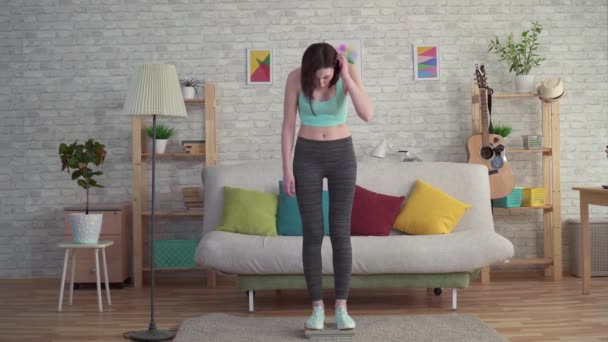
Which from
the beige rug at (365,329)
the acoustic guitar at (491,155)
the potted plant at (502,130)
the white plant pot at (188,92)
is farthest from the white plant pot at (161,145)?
the potted plant at (502,130)

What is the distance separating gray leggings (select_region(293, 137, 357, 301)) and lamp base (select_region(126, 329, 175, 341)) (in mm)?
810

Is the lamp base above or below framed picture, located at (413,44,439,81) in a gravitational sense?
below

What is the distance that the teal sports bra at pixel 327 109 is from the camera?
3.44m

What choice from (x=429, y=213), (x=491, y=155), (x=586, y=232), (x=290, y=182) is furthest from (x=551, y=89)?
(x=290, y=182)

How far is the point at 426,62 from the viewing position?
18.9ft

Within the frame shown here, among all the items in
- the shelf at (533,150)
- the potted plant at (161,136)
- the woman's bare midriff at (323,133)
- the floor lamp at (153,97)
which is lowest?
the shelf at (533,150)

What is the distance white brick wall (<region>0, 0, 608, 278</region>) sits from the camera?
19.0ft

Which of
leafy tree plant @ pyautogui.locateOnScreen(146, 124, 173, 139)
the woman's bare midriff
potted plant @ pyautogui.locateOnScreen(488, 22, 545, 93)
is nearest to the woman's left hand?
the woman's bare midriff

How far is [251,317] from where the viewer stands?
13.7 feet

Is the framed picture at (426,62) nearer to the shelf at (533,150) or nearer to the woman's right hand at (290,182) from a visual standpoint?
the shelf at (533,150)

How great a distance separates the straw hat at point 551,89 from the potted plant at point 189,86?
104 inches

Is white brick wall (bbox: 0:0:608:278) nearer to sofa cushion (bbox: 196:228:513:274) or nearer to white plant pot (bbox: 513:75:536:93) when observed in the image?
white plant pot (bbox: 513:75:536:93)

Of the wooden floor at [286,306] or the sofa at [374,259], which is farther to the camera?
the sofa at [374,259]

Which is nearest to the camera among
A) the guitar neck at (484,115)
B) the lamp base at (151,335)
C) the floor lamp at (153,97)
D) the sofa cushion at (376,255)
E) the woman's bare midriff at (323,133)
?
the woman's bare midriff at (323,133)
